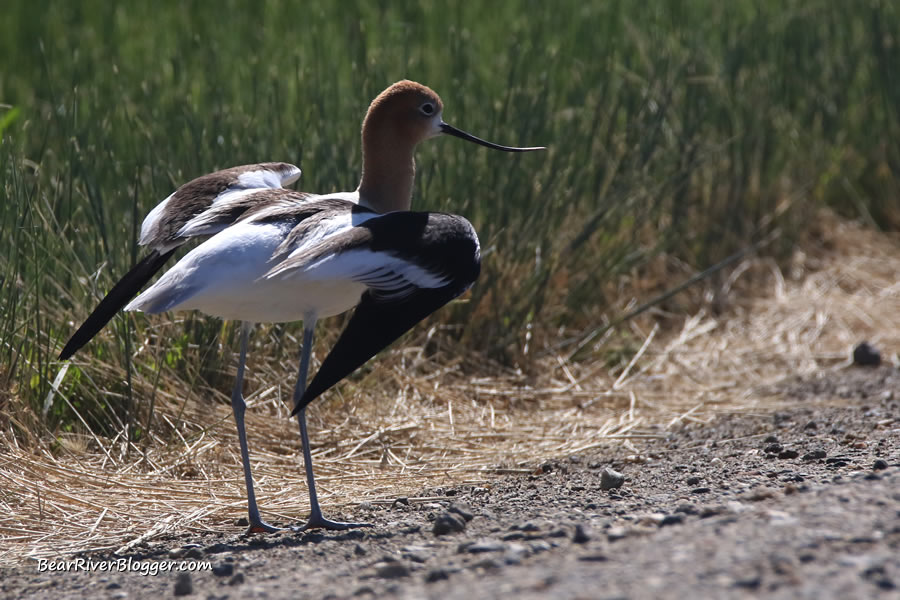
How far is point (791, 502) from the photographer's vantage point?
3.17m

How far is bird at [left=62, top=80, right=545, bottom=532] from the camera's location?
355cm

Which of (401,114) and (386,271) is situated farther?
(401,114)

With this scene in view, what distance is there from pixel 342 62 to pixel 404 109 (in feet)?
9.23

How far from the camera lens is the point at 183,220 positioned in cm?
404

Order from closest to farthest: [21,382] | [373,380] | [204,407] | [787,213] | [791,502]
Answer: [791,502]
[21,382]
[204,407]
[373,380]
[787,213]

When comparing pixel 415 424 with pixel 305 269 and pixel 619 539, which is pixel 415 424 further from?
pixel 619 539

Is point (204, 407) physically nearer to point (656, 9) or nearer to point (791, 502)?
point (791, 502)

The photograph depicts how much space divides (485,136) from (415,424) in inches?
63.7

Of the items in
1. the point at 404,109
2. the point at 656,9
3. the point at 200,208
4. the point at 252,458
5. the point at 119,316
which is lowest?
the point at 252,458

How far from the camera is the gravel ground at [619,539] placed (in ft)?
8.63

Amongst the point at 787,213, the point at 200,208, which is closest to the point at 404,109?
the point at 200,208

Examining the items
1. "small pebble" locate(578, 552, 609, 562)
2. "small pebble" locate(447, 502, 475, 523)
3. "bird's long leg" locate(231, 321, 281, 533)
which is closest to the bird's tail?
"bird's long leg" locate(231, 321, 281, 533)

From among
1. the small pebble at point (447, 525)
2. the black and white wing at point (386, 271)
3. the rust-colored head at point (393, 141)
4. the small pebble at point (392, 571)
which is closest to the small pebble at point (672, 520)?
the small pebble at point (447, 525)

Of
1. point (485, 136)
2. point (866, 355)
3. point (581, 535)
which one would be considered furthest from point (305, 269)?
point (866, 355)
